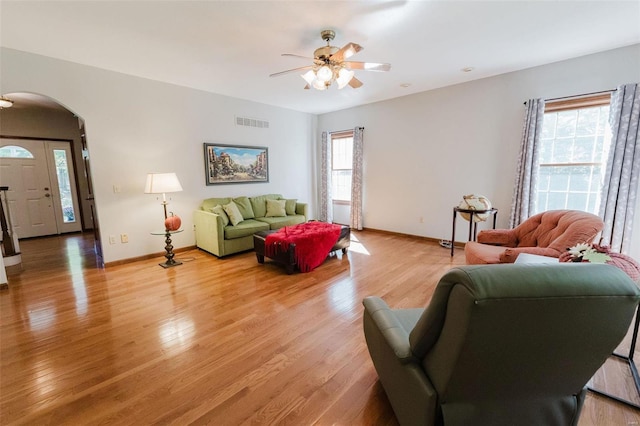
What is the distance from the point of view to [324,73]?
2764mm

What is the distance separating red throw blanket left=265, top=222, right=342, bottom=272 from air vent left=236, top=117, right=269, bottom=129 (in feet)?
8.43

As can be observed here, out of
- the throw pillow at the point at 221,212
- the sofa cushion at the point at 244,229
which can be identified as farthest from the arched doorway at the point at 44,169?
the sofa cushion at the point at 244,229

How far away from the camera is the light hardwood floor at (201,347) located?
154 centimetres

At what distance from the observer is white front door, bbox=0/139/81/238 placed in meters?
5.32

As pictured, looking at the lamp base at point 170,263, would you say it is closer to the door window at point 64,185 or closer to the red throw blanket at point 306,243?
the red throw blanket at point 306,243

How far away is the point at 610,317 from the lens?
90cm

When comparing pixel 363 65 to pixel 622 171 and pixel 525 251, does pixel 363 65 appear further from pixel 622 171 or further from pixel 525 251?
pixel 622 171

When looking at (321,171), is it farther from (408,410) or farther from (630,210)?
(408,410)

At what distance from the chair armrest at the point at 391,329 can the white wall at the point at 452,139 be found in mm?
3676

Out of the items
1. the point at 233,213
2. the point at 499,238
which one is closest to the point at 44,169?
the point at 233,213

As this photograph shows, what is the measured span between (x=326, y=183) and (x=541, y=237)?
14.5 feet

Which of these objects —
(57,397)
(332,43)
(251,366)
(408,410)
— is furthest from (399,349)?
(332,43)

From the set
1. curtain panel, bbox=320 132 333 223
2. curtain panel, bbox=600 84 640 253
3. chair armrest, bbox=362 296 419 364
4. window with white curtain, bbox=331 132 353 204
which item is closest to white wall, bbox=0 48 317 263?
curtain panel, bbox=320 132 333 223

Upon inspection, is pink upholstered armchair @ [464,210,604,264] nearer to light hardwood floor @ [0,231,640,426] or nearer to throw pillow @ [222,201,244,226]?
light hardwood floor @ [0,231,640,426]
